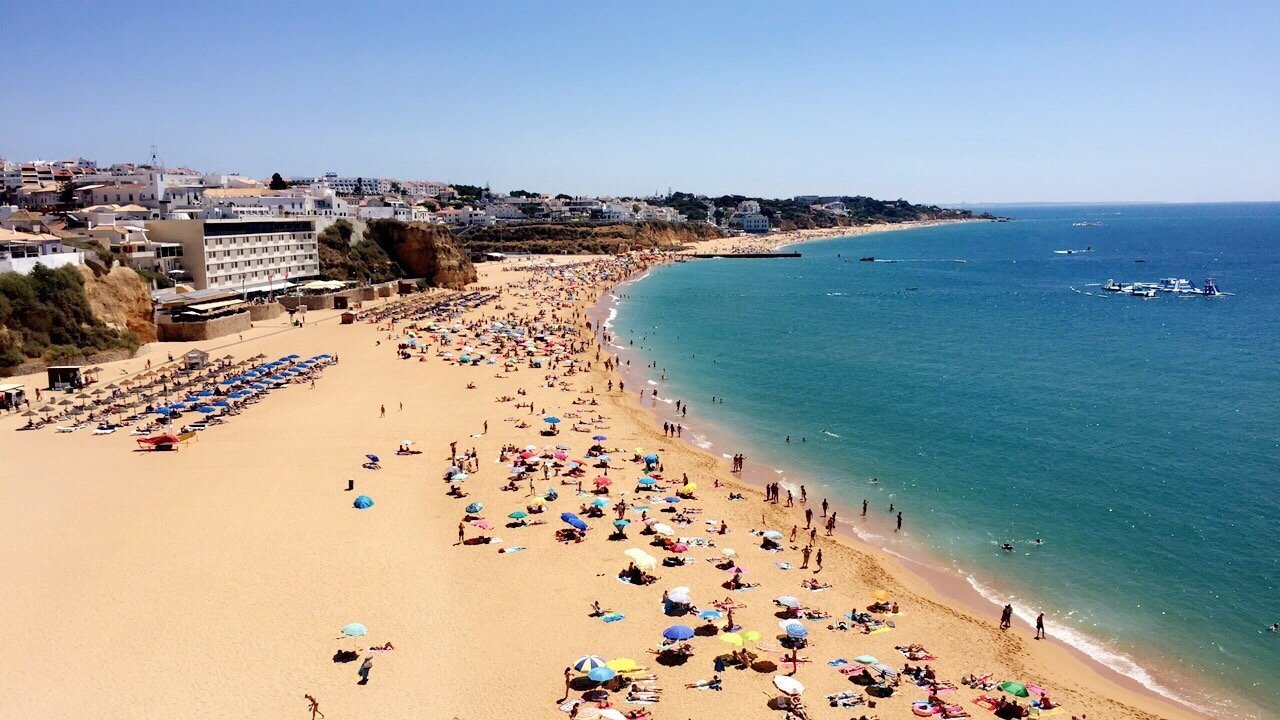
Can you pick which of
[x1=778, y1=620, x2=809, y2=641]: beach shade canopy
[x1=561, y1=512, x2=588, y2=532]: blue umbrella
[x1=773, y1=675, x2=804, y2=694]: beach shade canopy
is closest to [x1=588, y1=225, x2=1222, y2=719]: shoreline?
[x1=778, y1=620, x2=809, y2=641]: beach shade canopy

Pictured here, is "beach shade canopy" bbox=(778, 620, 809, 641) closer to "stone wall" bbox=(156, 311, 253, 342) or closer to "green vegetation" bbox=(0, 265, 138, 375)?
"green vegetation" bbox=(0, 265, 138, 375)

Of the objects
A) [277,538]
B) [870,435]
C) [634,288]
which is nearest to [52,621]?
[277,538]

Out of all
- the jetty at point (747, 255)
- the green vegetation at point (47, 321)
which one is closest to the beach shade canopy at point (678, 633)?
the green vegetation at point (47, 321)

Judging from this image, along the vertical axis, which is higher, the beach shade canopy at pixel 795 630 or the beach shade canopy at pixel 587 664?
the beach shade canopy at pixel 587 664

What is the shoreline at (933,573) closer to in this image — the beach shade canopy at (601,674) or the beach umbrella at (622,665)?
the beach umbrella at (622,665)

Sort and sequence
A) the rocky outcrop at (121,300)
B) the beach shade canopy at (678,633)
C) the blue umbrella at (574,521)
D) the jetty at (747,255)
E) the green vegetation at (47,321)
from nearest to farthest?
the beach shade canopy at (678,633) → the blue umbrella at (574,521) → the green vegetation at (47,321) → the rocky outcrop at (121,300) → the jetty at (747,255)

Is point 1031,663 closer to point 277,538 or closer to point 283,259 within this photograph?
point 277,538

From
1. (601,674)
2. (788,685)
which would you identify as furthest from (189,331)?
(788,685)
